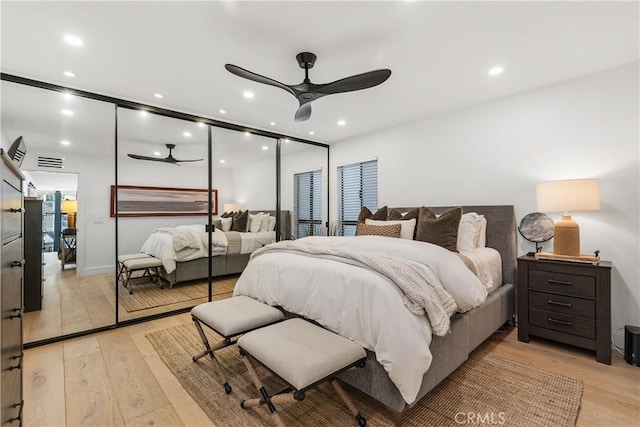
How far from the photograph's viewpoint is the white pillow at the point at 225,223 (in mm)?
3934

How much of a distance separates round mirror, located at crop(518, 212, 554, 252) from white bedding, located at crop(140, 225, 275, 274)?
3.63 metres

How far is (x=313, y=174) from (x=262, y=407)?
3831 millimetres

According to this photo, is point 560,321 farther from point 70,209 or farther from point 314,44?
point 70,209

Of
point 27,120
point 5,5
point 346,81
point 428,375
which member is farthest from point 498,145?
point 27,120

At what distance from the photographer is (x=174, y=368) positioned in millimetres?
2256

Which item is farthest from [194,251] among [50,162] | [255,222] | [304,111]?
[304,111]

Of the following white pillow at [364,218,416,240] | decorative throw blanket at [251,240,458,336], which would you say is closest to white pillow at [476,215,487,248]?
white pillow at [364,218,416,240]

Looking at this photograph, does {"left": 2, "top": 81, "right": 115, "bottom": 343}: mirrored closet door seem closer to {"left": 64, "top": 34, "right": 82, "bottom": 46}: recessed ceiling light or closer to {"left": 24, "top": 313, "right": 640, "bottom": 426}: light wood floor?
{"left": 24, "top": 313, "right": 640, "bottom": 426}: light wood floor

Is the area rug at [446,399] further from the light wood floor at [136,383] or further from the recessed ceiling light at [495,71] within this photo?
the recessed ceiling light at [495,71]

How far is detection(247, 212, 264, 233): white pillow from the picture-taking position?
14.0ft

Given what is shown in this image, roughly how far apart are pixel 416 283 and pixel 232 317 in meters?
1.30

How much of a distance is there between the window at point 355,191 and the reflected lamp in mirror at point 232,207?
1.85 m

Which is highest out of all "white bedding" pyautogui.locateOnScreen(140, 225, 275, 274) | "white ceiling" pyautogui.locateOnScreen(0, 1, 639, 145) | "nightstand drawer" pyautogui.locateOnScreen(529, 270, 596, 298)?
"white ceiling" pyautogui.locateOnScreen(0, 1, 639, 145)

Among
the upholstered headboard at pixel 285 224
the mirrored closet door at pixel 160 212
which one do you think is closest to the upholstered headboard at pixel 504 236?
the upholstered headboard at pixel 285 224
